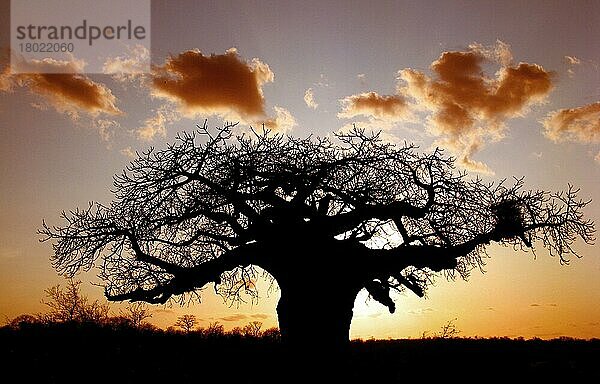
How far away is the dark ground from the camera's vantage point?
10953 millimetres

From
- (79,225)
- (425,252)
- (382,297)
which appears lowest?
(382,297)

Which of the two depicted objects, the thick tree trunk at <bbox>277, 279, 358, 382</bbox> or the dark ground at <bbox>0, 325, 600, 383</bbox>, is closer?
the dark ground at <bbox>0, 325, 600, 383</bbox>

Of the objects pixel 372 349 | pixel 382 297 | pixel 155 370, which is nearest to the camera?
pixel 155 370

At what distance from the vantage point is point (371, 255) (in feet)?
42.7

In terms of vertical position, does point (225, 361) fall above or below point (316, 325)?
below

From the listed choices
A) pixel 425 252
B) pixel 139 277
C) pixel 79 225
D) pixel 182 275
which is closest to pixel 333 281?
pixel 425 252

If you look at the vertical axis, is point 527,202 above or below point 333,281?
above

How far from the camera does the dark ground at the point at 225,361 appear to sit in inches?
431

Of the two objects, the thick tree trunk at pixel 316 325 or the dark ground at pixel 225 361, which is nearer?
the dark ground at pixel 225 361

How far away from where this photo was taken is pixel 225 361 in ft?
41.6

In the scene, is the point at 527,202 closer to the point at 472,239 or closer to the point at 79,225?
the point at 472,239

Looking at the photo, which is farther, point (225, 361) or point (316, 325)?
point (225, 361)

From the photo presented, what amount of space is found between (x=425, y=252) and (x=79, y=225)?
863 centimetres

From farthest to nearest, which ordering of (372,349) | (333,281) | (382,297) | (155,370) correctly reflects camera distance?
(372,349), (382,297), (333,281), (155,370)
